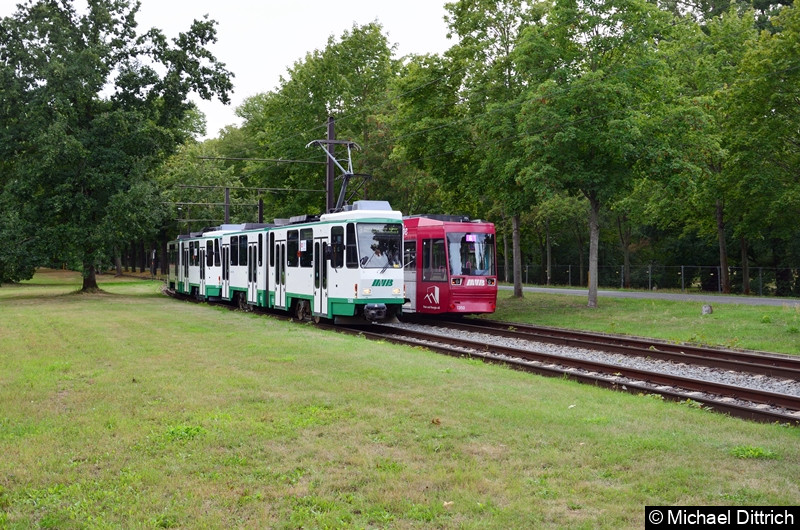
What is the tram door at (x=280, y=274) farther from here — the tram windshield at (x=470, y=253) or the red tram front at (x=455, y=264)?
the tram windshield at (x=470, y=253)

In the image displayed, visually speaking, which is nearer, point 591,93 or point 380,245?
point 380,245

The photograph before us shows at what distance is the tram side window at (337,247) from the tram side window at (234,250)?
10511 millimetres

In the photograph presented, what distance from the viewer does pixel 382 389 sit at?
37.0ft

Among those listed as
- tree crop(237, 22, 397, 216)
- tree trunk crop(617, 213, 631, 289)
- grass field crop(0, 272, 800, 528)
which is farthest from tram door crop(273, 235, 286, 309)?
tree trunk crop(617, 213, 631, 289)

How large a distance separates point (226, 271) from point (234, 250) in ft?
5.38

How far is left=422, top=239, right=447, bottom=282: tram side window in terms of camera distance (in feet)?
83.6

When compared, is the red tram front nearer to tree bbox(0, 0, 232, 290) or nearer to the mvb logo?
the mvb logo

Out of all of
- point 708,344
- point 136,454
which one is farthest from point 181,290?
point 136,454

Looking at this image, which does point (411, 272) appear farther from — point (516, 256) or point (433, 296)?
point (516, 256)

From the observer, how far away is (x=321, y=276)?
23.8m

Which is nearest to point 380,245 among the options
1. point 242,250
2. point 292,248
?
point 292,248

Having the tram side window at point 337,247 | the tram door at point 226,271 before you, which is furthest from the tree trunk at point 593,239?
the tram door at point 226,271

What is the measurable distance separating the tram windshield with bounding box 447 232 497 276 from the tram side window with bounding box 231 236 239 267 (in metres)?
10.9

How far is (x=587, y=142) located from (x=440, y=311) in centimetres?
727
